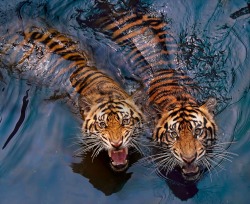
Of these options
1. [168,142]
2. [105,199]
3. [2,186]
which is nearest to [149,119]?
[168,142]

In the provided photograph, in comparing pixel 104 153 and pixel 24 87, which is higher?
pixel 24 87

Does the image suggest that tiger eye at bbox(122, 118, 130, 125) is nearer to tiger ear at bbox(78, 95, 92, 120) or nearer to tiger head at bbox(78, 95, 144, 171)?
tiger head at bbox(78, 95, 144, 171)

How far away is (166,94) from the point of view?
5.81 metres

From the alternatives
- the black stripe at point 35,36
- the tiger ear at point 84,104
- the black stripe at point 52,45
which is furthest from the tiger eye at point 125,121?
the black stripe at point 35,36

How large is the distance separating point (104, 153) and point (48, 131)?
0.64 metres

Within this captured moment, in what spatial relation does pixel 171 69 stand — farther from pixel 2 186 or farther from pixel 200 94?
pixel 2 186

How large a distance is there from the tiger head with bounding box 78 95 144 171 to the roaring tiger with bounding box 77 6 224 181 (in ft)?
0.70

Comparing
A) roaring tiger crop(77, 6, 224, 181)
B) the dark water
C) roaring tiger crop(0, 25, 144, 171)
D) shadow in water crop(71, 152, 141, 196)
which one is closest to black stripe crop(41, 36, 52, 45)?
roaring tiger crop(0, 25, 144, 171)

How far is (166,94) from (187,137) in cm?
75

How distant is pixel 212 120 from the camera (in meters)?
5.45

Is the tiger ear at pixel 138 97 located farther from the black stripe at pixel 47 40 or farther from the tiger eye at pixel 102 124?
the black stripe at pixel 47 40

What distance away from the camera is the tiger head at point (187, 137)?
5.16 m

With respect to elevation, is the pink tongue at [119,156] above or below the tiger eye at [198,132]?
below

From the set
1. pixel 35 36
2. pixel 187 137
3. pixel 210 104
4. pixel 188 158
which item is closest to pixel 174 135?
pixel 187 137
